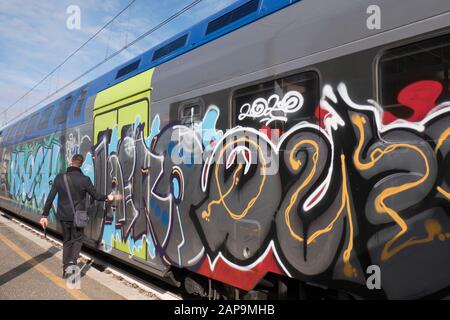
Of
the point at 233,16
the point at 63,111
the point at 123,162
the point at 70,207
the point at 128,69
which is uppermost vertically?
the point at 233,16

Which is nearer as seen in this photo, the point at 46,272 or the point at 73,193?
the point at 73,193

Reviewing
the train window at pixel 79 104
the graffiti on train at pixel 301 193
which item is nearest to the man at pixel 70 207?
the graffiti on train at pixel 301 193

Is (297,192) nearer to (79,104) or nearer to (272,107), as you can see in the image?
(272,107)

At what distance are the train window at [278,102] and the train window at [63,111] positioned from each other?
5.66 meters

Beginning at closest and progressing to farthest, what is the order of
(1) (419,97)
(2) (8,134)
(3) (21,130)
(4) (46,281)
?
(1) (419,97) → (4) (46,281) → (3) (21,130) → (2) (8,134)

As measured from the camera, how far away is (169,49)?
5.47 metres

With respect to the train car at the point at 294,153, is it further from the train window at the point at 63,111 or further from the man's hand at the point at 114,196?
the train window at the point at 63,111

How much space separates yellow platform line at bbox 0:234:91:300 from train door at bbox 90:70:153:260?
0.82 m

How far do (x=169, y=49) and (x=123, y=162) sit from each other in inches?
70.7

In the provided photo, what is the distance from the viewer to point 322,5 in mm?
3316

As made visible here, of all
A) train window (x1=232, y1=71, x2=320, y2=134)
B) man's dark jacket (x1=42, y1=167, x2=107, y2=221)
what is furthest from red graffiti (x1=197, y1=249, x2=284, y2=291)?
man's dark jacket (x1=42, y1=167, x2=107, y2=221)

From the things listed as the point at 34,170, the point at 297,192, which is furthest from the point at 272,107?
the point at 34,170

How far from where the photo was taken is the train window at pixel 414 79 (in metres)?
2.47

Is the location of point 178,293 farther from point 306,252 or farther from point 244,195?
point 306,252
